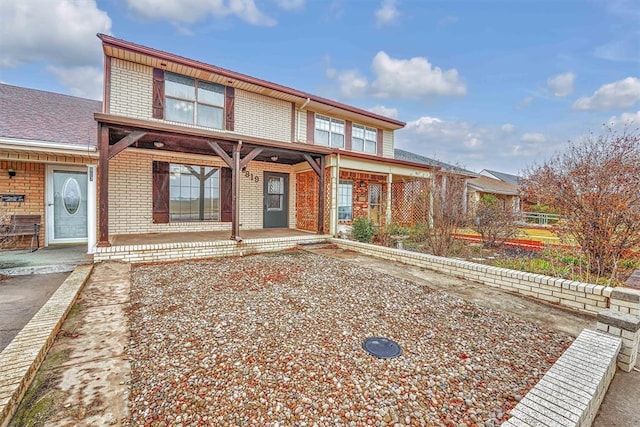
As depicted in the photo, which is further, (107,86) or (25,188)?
(107,86)

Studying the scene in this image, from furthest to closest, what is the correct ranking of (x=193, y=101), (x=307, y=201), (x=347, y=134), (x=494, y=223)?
(x=347, y=134) → (x=307, y=201) → (x=193, y=101) → (x=494, y=223)

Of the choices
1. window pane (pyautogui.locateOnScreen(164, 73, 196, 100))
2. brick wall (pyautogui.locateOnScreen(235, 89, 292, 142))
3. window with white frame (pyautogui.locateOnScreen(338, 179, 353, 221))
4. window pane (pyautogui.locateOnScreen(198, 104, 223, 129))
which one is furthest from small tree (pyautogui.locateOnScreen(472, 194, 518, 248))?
window pane (pyautogui.locateOnScreen(164, 73, 196, 100))

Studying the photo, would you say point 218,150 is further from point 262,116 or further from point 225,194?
point 262,116

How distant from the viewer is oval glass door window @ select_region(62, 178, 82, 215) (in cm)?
785

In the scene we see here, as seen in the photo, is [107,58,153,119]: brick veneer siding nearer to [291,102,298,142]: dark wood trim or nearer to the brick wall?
the brick wall

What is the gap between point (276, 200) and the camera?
1109cm

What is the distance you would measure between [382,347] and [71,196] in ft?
30.5

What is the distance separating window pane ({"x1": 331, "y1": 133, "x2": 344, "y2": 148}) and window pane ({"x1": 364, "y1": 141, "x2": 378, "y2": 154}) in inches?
54.3

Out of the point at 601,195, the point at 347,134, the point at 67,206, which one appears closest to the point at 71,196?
the point at 67,206

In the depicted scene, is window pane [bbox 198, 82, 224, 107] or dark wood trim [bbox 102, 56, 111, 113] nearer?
dark wood trim [bbox 102, 56, 111, 113]

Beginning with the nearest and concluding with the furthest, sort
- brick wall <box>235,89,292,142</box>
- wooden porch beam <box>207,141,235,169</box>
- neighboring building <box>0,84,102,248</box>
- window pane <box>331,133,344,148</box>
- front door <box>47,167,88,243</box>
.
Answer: neighboring building <box>0,84,102,248</box>, wooden porch beam <box>207,141,235,169</box>, front door <box>47,167,88,243</box>, brick wall <box>235,89,292,142</box>, window pane <box>331,133,344,148</box>

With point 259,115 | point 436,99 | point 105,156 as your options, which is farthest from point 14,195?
point 436,99

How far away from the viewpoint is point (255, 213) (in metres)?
10.6

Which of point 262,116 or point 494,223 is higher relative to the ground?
point 262,116
